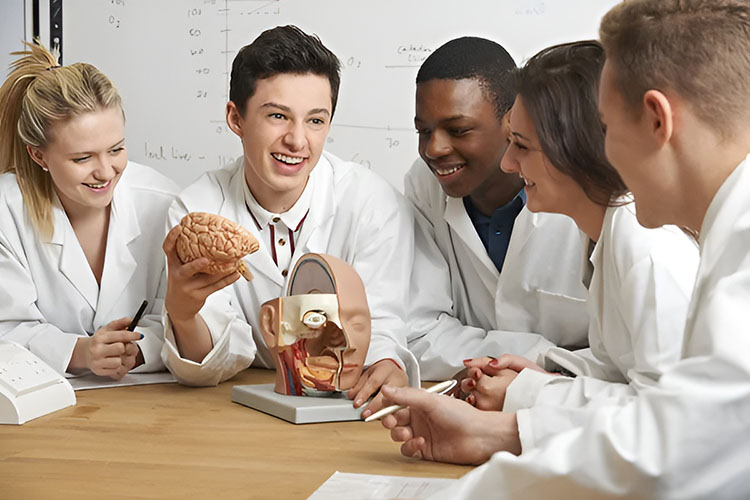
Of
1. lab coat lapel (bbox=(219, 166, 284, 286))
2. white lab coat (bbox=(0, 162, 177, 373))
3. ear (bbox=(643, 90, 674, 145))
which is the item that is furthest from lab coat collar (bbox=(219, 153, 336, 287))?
ear (bbox=(643, 90, 674, 145))

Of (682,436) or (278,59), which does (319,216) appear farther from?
(682,436)

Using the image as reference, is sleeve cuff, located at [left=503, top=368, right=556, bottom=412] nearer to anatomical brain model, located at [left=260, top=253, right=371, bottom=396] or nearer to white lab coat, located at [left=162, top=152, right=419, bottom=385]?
anatomical brain model, located at [left=260, top=253, right=371, bottom=396]

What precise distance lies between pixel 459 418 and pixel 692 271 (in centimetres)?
40

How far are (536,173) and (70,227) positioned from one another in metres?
1.13

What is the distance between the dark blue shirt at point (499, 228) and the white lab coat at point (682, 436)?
3.89 ft

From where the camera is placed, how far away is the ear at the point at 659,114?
96 cm

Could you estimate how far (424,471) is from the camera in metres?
1.29

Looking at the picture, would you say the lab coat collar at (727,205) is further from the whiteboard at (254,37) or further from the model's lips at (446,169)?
the whiteboard at (254,37)

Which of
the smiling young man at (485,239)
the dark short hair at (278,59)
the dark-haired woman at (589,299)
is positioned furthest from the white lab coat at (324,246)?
the dark-haired woman at (589,299)

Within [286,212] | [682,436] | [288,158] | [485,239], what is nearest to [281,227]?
[286,212]

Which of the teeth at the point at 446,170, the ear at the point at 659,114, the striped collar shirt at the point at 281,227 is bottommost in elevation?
the striped collar shirt at the point at 281,227

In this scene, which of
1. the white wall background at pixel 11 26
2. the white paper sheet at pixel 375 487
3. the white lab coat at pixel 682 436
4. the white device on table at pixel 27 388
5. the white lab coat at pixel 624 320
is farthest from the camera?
the white wall background at pixel 11 26

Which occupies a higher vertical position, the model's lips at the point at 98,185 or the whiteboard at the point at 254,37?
the whiteboard at the point at 254,37

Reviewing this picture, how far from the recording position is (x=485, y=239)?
2084 millimetres
